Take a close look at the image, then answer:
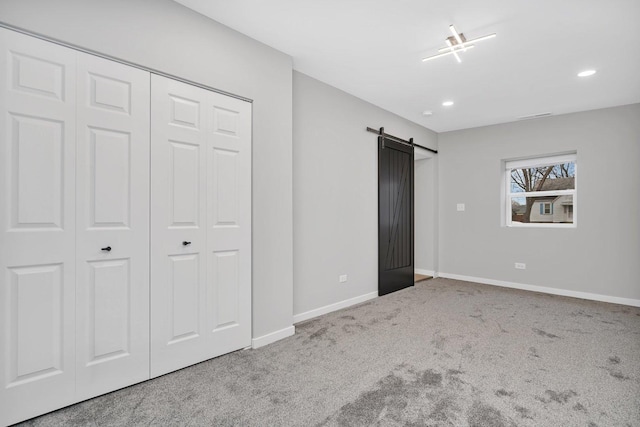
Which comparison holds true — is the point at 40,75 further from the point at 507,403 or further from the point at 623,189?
the point at 623,189

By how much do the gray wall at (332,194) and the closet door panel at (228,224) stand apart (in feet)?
2.48

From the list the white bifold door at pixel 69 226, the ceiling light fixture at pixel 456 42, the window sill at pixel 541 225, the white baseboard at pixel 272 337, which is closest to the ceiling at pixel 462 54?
the ceiling light fixture at pixel 456 42

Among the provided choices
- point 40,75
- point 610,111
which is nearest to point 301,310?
point 40,75

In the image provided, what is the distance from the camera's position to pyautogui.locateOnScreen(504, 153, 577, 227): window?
15.7ft

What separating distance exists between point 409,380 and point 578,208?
13.5 ft

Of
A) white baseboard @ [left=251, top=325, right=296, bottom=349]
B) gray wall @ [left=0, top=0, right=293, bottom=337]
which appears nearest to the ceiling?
gray wall @ [left=0, top=0, right=293, bottom=337]

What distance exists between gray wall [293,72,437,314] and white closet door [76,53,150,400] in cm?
155

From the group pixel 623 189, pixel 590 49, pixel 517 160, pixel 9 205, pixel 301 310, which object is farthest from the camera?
pixel 517 160

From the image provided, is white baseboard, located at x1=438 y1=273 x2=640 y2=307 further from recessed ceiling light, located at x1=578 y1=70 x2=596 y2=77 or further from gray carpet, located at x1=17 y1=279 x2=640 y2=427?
recessed ceiling light, located at x1=578 y1=70 x2=596 y2=77

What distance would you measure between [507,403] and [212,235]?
7.64ft

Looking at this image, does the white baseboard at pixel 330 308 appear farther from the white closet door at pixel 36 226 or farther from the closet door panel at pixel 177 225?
the white closet door at pixel 36 226

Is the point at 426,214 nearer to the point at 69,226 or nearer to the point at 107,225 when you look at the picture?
the point at 107,225

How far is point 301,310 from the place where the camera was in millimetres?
3414

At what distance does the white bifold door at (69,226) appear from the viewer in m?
1.70
